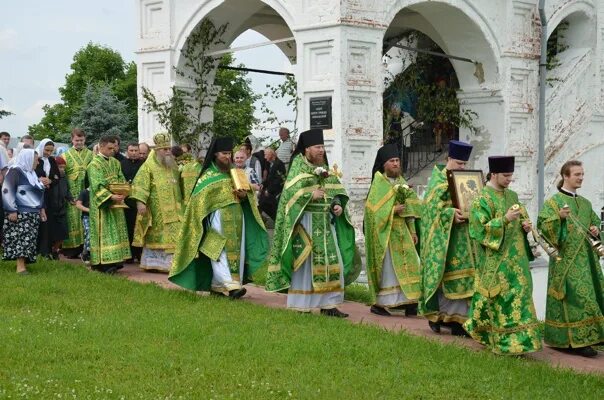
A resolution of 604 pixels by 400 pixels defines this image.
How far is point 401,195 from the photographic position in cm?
1056

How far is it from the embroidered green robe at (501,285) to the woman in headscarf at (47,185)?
757 cm

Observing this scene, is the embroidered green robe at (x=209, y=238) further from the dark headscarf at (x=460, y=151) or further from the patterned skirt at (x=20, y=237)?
the dark headscarf at (x=460, y=151)

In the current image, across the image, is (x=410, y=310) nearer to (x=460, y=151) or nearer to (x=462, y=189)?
(x=462, y=189)

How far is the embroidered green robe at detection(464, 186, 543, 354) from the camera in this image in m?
8.28

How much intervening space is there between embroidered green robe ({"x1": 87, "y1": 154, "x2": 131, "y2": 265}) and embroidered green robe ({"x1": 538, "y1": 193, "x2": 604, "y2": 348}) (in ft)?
20.4

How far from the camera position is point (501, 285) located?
27.3 feet

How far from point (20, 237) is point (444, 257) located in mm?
5856

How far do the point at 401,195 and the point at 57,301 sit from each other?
385cm

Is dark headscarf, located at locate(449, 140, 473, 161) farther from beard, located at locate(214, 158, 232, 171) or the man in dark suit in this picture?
the man in dark suit

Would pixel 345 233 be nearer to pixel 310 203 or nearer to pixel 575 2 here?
pixel 310 203

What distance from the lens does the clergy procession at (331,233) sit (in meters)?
8.51

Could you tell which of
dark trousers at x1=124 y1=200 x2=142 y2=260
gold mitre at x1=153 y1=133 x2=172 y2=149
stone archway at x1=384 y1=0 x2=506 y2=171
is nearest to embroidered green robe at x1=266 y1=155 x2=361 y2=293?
gold mitre at x1=153 y1=133 x2=172 y2=149

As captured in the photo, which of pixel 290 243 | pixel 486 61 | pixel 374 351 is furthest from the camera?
pixel 486 61

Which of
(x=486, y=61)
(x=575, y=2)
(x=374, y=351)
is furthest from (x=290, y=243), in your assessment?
(x=575, y=2)
